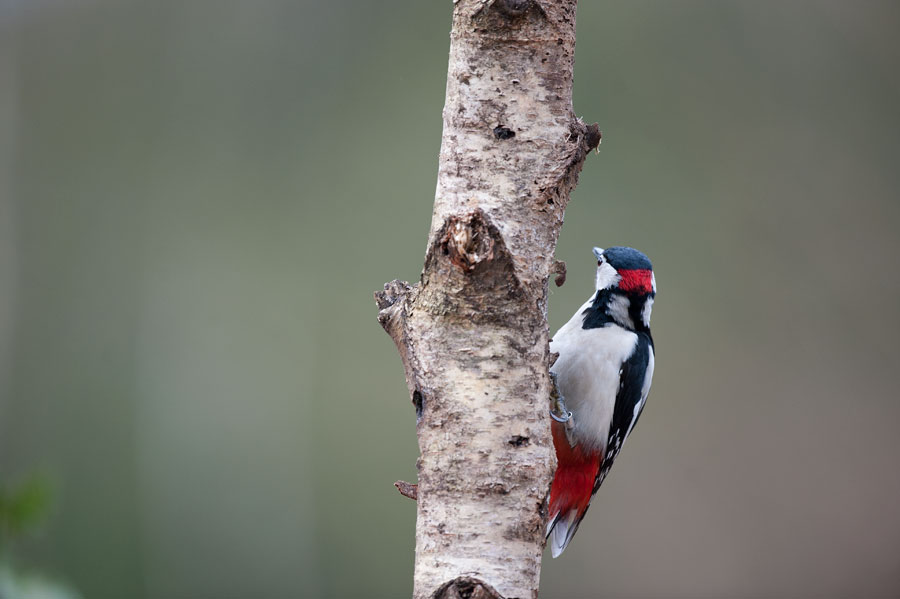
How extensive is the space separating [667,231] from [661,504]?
6.70 ft

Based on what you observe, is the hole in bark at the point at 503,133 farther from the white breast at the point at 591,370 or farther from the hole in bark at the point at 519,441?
the white breast at the point at 591,370

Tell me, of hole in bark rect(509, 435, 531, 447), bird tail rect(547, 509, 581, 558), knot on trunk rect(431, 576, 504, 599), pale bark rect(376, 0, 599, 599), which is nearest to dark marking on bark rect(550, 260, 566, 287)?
pale bark rect(376, 0, 599, 599)

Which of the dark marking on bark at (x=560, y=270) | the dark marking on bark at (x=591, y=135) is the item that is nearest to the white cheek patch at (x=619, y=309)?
the dark marking on bark at (x=560, y=270)

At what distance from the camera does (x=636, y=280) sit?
2811 mm

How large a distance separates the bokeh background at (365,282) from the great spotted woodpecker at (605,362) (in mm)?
3337

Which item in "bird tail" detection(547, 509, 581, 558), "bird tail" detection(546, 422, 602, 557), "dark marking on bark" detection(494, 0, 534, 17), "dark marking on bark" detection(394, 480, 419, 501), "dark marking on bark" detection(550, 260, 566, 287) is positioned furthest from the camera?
"bird tail" detection(547, 509, 581, 558)

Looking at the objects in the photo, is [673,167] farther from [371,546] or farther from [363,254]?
[371,546]

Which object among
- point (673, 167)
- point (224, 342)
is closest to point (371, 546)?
point (224, 342)

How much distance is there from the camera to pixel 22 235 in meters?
6.86

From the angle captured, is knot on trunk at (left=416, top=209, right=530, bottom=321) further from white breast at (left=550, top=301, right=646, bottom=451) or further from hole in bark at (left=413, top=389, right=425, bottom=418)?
white breast at (left=550, top=301, right=646, bottom=451)

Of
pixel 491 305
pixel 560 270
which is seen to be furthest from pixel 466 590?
pixel 560 270

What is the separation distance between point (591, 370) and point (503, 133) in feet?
5.02

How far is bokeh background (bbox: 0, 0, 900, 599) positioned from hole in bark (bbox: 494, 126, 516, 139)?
4888 mm

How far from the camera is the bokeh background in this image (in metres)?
6.64
